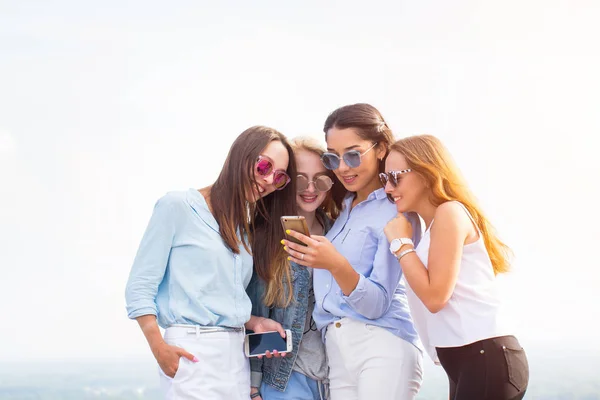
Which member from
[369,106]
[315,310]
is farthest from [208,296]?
[369,106]

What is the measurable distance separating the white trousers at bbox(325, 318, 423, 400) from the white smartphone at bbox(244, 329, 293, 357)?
0.32m

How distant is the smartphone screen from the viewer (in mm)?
4719

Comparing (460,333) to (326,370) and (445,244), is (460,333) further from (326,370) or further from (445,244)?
(326,370)

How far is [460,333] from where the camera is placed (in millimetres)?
3977

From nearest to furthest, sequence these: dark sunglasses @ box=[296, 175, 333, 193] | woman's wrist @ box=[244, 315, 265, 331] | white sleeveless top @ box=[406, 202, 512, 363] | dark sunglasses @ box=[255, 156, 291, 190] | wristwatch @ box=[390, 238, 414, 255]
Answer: white sleeveless top @ box=[406, 202, 512, 363] < wristwatch @ box=[390, 238, 414, 255] < dark sunglasses @ box=[255, 156, 291, 190] < woman's wrist @ box=[244, 315, 265, 331] < dark sunglasses @ box=[296, 175, 333, 193]

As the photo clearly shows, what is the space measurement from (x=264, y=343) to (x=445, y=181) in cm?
178

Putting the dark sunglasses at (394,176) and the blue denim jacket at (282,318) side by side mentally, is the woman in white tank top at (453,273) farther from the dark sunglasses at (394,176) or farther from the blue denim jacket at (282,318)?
the blue denim jacket at (282,318)

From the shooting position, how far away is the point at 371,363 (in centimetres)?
448

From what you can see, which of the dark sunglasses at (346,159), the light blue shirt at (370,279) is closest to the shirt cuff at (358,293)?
the light blue shirt at (370,279)

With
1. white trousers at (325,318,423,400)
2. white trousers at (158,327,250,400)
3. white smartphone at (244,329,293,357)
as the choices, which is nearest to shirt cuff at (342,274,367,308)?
white trousers at (325,318,423,400)

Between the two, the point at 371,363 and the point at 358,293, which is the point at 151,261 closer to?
the point at 358,293

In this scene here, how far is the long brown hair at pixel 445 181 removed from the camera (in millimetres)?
4246

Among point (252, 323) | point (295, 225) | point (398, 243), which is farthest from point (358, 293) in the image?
point (252, 323)

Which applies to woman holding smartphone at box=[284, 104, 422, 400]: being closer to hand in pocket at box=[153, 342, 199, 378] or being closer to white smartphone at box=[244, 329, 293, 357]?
white smartphone at box=[244, 329, 293, 357]
